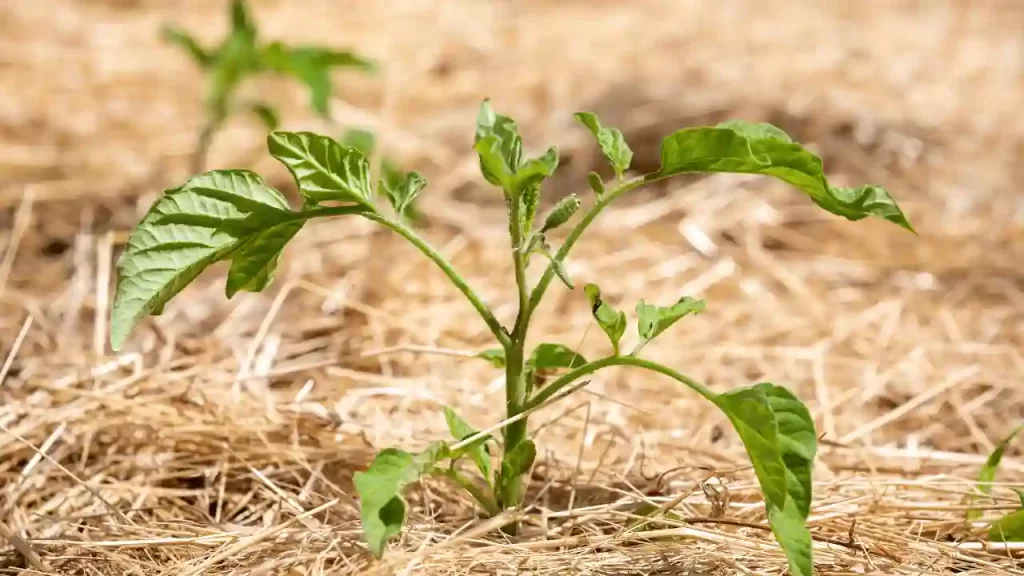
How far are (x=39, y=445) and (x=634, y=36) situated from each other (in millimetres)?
2995

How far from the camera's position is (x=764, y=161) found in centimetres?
80

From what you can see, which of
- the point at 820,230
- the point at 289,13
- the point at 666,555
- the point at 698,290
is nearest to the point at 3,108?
the point at 289,13

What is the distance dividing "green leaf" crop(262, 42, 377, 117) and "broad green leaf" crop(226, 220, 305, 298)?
0.94 m

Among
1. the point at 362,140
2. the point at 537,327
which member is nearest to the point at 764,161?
the point at 537,327

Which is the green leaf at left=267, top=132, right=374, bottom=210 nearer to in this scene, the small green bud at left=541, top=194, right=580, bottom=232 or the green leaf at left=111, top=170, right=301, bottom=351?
the green leaf at left=111, top=170, right=301, bottom=351

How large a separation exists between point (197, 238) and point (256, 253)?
0.06m

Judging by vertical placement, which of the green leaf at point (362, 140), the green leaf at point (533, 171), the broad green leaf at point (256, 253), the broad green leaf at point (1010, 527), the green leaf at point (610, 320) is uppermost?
the green leaf at point (362, 140)

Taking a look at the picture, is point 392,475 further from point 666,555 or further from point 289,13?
point 289,13

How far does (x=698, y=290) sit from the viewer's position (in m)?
1.81

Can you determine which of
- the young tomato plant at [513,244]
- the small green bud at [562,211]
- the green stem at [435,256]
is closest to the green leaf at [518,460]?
the young tomato plant at [513,244]

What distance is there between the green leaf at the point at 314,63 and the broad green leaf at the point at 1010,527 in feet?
4.41

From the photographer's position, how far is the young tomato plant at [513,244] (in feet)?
2.52

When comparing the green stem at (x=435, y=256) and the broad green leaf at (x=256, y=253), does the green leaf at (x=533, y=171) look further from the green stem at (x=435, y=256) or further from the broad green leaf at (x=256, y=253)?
the broad green leaf at (x=256, y=253)

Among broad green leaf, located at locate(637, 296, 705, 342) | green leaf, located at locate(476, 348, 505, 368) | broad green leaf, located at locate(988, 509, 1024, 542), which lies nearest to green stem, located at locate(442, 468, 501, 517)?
green leaf, located at locate(476, 348, 505, 368)
